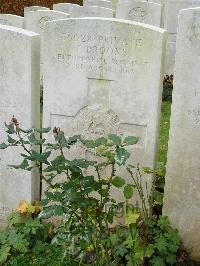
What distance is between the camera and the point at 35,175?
4.07 metres

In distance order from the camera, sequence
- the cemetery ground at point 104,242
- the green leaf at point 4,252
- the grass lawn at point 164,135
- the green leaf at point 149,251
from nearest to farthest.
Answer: the cemetery ground at point 104,242 < the green leaf at point 149,251 < the green leaf at point 4,252 < the grass lawn at point 164,135

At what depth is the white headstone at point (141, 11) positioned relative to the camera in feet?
28.6

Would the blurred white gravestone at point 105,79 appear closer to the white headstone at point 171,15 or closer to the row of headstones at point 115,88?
the row of headstones at point 115,88

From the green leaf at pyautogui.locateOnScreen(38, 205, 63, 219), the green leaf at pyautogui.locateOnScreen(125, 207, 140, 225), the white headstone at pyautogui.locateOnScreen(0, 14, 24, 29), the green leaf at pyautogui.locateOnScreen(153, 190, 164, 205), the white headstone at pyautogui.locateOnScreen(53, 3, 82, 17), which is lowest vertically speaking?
the green leaf at pyautogui.locateOnScreen(125, 207, 140, 225)

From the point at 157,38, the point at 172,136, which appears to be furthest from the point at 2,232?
the point at 157,38

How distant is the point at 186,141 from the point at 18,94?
140 cm

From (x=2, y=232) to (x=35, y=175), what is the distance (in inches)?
21.8

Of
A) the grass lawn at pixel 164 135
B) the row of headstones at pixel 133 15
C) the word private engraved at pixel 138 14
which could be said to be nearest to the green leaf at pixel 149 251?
the grass lawn at pixel 164 135

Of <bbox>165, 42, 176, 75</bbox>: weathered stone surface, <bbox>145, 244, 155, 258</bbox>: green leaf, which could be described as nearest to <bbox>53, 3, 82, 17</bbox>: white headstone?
<bbox>165, 42, 176, 75</bbox>: weathered stone surface

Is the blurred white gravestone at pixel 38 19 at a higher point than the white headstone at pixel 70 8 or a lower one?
lower

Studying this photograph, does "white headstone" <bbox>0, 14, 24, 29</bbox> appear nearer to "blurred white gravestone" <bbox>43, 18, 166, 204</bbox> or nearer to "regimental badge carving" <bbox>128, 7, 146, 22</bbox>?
"regimental badge carving" <bbox>128, 7, 146, 22</bbox>

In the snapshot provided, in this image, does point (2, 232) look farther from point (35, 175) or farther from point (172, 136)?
point (172, 136)

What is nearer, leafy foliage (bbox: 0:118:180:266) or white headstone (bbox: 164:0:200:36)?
leafy foliage (bbox: 0:118:180:266)

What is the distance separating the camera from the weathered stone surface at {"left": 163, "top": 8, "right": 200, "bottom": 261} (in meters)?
3.34
